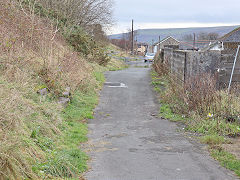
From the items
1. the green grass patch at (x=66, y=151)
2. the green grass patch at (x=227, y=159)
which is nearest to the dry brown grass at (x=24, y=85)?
the green grass patch at (x=66, y=151)

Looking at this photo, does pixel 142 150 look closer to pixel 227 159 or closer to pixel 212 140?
pixel 227 159

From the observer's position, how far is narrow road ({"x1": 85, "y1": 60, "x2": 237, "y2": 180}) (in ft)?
18.0

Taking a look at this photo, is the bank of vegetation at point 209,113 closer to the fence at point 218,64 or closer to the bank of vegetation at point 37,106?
the fence at point 218,64

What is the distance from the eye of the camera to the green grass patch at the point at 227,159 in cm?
582

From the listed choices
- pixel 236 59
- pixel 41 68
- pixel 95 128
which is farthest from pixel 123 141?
pixel 236 59

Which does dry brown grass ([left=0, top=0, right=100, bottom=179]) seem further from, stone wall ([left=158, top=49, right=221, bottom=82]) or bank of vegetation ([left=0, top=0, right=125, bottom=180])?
stone wall ([left=158, top=49, right=221, bottom=82])

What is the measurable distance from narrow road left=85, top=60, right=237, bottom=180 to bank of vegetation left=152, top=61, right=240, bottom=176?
1.25ft

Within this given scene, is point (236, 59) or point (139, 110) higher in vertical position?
point (236, 59)

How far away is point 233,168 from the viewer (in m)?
5.80

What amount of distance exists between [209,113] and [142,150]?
313cm

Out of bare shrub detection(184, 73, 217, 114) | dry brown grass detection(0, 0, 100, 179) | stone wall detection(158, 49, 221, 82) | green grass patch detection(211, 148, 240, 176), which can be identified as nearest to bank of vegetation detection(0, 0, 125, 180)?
dry brown grass detection(0, 0, 100, 179)

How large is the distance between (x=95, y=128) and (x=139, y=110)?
9.33ft

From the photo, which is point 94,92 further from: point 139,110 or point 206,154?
point 206,154

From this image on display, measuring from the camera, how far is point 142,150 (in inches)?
271
